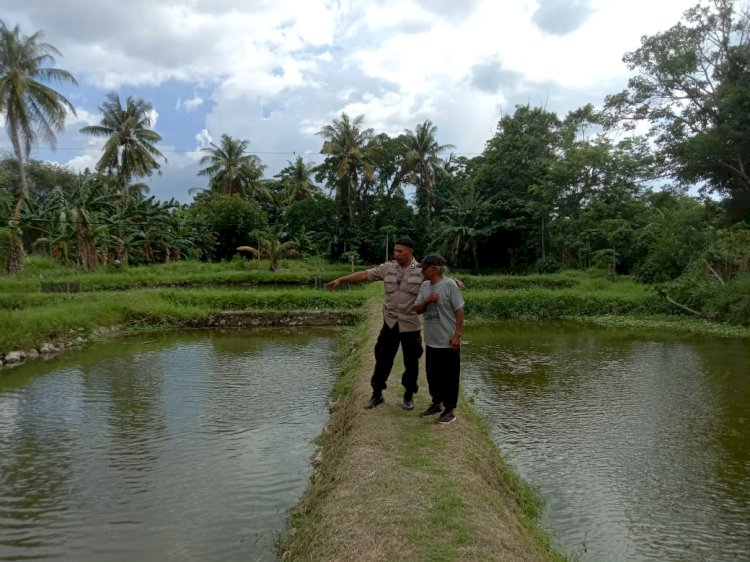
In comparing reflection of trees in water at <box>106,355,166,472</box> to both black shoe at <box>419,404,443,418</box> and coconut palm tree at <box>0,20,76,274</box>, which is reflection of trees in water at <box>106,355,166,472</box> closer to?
black shoe at <box>419,404,443,418</box>

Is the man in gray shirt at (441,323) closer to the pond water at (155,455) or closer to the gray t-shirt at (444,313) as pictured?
the gray t-shirt at (444,313)

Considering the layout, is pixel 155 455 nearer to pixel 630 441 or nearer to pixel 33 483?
pixel 33 483

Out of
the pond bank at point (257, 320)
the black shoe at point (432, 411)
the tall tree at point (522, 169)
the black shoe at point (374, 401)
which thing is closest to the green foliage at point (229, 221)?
the tall tree at point (522, 169)

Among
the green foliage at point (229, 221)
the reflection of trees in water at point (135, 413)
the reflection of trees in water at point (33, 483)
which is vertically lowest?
the reflection of trees in water at point (33, 483)

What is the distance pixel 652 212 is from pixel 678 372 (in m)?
19.1

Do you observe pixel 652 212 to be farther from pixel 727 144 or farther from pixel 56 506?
pixel 56 506

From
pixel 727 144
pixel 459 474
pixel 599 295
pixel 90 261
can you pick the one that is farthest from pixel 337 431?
pixel 90 261

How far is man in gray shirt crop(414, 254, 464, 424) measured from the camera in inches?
206

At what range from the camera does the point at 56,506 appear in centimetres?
514

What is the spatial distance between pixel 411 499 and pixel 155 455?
3818 mm

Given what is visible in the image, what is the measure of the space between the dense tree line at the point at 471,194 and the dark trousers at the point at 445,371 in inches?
620

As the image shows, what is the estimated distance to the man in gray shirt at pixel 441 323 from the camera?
5227 mm

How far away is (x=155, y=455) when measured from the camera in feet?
20.9

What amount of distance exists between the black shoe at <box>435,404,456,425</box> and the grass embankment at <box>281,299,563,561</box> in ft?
0.32
